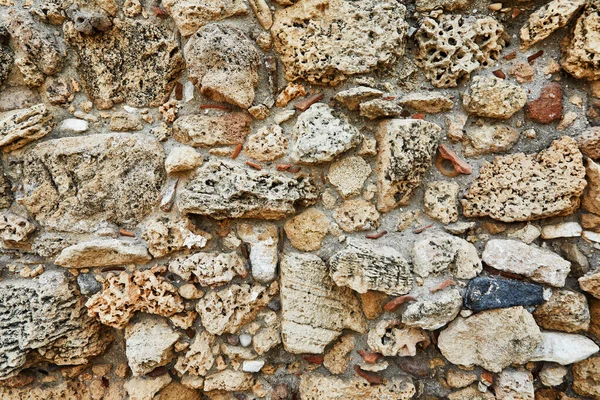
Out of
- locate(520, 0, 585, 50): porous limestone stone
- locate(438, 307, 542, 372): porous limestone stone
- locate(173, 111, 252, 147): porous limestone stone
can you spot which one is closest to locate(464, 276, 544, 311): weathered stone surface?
locate(438, 307, 542, 372): porous limestone stone

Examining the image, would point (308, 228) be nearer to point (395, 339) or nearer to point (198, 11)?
point (395, 339)

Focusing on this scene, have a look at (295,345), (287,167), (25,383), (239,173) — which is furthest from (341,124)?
(25,383)

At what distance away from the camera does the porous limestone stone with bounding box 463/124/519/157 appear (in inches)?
49.4

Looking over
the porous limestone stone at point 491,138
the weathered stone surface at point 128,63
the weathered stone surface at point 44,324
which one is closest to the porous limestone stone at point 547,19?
the porous limestone stone at point 491,138

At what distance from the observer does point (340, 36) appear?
4.12ft

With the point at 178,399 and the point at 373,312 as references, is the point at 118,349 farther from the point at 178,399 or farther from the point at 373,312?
the point at 373,312

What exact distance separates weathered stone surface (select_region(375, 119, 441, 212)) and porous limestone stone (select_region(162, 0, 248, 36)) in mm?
664

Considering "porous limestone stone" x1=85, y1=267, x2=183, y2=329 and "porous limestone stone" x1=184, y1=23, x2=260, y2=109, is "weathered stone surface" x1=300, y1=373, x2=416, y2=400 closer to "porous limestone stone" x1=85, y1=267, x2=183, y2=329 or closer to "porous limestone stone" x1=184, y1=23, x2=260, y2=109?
"porous limestone stone" x1=85, y1=267, x2=183, y2=329

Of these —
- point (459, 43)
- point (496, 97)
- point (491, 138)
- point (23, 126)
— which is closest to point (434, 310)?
point (491, 138)

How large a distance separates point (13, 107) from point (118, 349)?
1.00 metres

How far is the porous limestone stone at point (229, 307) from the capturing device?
1306 millimetres

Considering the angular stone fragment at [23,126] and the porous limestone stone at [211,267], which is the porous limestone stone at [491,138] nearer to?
the porous limestone stone at [211,267]

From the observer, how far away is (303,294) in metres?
1.31

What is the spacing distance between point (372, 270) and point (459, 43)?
830mm
